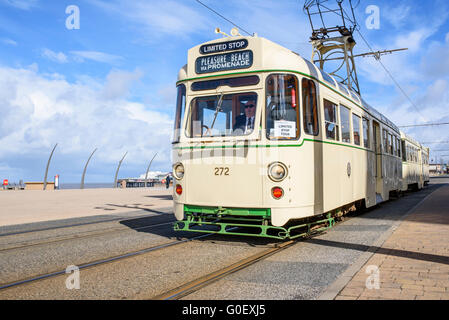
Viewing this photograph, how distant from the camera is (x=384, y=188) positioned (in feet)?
45.3

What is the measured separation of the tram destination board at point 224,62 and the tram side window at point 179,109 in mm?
492

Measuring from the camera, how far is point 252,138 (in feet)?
22.2

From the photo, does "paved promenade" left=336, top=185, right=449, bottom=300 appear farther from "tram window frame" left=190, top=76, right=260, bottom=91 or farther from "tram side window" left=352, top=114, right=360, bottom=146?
"tram window frame" left=190, top=76, right=260, bottom=91

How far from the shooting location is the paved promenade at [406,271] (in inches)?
162

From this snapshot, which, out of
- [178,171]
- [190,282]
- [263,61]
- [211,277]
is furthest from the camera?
[178,171]

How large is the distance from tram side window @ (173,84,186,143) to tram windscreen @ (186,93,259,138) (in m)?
0.21

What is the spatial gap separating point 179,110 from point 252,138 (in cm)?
167

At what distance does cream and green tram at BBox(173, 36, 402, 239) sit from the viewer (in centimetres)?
666

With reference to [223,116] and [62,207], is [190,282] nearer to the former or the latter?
[223,116]

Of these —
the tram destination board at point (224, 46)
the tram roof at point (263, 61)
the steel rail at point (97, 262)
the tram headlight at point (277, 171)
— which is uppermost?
the tram destination board at point (224, 46)

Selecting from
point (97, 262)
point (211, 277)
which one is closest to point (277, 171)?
point (211, 277)

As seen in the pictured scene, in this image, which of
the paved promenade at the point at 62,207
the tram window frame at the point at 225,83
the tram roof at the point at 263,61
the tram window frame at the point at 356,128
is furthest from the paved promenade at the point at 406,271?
the paved promenade at the point at 62,207

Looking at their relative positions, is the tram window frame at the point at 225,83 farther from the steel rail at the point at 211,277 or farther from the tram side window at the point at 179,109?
the steel rail at the point at 211,277
